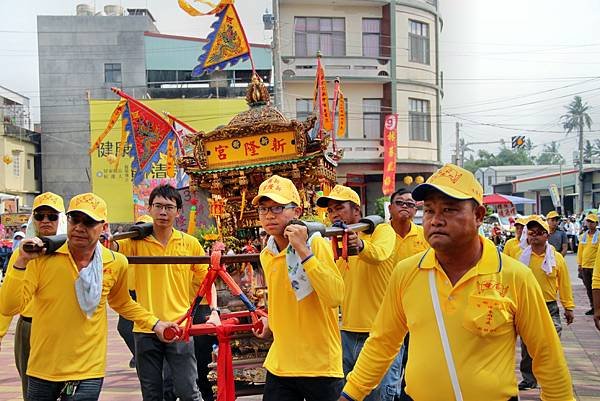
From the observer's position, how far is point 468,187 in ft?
9.37

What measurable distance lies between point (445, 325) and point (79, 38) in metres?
33.2

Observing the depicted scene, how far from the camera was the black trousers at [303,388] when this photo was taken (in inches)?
153

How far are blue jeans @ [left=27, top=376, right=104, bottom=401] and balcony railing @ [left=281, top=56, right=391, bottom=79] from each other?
2205 centimetres

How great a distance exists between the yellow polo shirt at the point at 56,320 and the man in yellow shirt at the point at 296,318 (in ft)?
3.65

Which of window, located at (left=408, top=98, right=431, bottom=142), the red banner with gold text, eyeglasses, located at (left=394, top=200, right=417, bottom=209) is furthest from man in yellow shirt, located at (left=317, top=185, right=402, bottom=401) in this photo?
window, located at (left=408, top=98, right=431, bottom=142)

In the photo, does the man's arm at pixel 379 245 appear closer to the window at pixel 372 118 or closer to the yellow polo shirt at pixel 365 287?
the yellow polo shirt at pixel 365 287

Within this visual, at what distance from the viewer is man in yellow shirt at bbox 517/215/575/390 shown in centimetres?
720

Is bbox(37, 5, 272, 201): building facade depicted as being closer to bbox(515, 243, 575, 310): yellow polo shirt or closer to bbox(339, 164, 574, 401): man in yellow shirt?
bbox(515, 243, 575, 310): yellow polo shirt

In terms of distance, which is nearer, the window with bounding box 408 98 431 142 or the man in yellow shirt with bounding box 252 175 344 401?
the man in yellow shirt with bounding box 252 175 344 401

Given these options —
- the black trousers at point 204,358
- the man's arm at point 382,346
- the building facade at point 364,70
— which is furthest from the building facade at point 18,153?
the man's arm at point 382,346

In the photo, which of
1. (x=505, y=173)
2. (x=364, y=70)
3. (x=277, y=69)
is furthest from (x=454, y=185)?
(x=505, y=173)

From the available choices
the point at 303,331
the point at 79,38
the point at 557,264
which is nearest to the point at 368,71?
the point at 79,38

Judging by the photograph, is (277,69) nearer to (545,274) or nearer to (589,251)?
(589,251)

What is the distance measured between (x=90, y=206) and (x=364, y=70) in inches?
892
